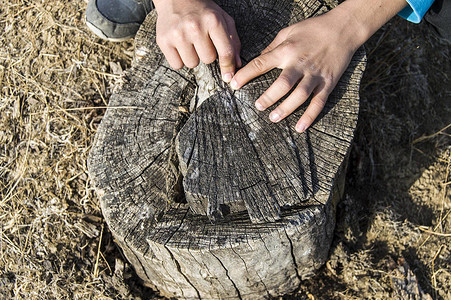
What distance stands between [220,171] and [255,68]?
526 mm

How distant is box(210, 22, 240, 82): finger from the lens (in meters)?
1.87

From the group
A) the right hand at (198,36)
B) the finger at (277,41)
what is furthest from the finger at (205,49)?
the finger at (277,41)

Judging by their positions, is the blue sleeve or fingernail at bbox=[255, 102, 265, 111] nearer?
fingernail at bbox=[255, 102, 265, 111]

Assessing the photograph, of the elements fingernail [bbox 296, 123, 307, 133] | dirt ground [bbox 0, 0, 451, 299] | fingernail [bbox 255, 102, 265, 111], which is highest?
fingernail [bbox 255, 102, 265, 111]

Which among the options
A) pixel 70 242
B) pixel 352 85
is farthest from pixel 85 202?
pixel 352 85

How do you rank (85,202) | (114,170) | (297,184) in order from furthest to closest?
(85,202), (114,170), (297,184)

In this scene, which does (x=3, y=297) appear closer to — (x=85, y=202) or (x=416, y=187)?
(x=85, y=202)

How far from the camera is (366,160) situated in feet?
9.32

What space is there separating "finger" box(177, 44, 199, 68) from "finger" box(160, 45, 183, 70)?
4cm

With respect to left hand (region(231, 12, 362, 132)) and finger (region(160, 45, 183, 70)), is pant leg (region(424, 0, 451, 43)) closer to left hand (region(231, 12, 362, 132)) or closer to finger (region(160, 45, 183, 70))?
left hand (region(231, 12, 362, 132))

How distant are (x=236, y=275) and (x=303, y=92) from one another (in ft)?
3.15

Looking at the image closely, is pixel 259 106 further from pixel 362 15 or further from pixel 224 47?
pixel 362 15

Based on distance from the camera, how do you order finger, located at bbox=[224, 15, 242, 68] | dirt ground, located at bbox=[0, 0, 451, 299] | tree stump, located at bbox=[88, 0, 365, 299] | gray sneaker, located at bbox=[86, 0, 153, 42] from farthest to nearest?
gray sneaker, located at bbox=[86, 0, 153, 42], dirt ground, located at bbox=[0, 0, 451, 299], finger, located at bbox=[224, 15, 242, 68], tree stump, located at bbox=[88, 0, 365, 299]

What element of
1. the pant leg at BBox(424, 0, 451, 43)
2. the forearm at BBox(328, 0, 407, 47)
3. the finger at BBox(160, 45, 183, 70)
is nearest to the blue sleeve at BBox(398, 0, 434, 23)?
the forearm at BBox(328, 0, 407, 47)
